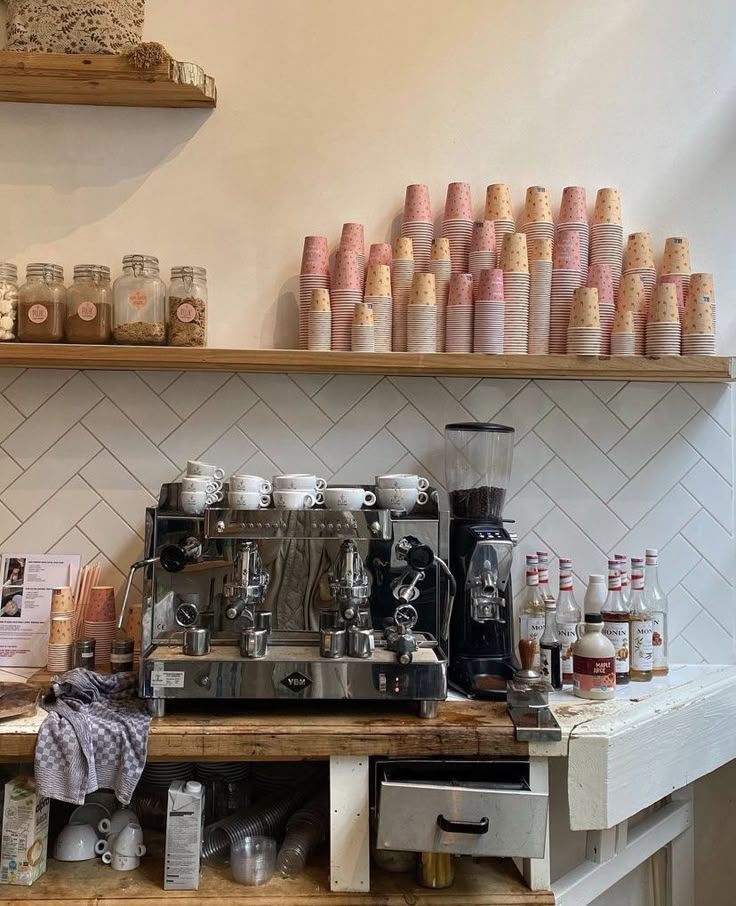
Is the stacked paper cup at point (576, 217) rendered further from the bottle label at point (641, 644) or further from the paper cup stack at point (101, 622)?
the paper cup stack at point (101, 622)

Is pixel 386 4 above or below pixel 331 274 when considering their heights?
above

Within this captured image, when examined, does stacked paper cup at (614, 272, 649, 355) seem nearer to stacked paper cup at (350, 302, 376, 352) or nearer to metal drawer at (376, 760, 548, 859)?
stacked paper cup at (350, 302, 376, 352)

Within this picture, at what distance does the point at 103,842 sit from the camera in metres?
1.62

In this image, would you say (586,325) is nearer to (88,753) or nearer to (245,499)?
(245,499)

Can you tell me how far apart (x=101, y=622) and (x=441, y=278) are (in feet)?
3.69

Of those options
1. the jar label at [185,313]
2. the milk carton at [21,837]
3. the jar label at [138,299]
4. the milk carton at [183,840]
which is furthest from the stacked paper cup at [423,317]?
the milk carton at [21,837]

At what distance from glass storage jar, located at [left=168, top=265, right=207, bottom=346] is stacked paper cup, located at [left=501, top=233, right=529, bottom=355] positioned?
2.28ft

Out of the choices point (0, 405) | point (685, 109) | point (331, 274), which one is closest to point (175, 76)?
point (331, 274)

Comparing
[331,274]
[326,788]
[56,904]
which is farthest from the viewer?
[331,274]

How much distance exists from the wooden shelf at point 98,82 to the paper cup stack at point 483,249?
0.72m

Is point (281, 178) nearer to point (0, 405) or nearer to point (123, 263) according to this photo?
point (123, 263)

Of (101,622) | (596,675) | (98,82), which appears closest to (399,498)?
(596,675)

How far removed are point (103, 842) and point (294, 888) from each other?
40 centimetres

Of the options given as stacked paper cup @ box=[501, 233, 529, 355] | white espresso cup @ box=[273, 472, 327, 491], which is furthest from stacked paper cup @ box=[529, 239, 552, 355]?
white espresso cup @ box=[273, 472, 327, 491]
